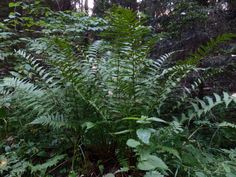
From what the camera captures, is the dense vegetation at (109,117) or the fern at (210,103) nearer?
the dense vegetation at (109,117)

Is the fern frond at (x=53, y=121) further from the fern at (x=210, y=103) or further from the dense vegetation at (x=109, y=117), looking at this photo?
the fern at (x=210, y=103)

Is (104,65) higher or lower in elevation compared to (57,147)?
higher

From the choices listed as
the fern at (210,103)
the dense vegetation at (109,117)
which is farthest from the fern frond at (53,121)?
the fern at (210,103)

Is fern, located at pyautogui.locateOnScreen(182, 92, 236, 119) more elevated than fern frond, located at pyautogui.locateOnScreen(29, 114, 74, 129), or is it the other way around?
fern, located at pyautogui.locateOnScreen(182, 92, 236, 119)

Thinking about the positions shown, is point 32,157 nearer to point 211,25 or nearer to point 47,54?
point 47,54

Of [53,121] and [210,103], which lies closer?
[53,121]

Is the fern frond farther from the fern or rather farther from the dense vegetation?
the fern

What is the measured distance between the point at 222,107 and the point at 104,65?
132cm

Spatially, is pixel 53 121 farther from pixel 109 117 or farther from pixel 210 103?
pixel 210 103

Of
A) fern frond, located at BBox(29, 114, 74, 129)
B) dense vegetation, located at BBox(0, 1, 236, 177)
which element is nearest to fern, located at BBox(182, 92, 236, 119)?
dense vegetation, located at BBox(0, 1, 236, 177)

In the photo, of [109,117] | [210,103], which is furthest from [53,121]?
[210,103]

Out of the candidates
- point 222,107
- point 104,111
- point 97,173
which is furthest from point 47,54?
point 222,107

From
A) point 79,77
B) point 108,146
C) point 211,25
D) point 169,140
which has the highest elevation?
point 211,25

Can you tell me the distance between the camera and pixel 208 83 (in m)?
3.18
